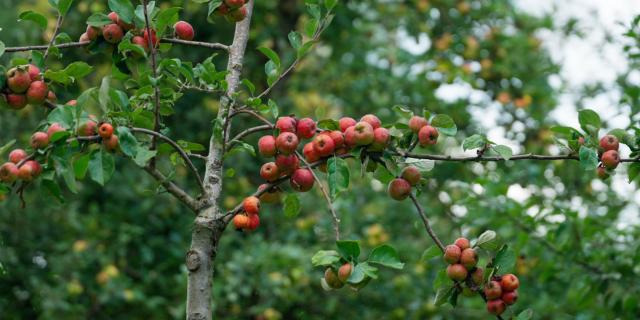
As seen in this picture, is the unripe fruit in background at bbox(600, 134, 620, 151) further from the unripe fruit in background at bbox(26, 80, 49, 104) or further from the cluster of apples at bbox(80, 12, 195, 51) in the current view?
the unripe fruit in background at bbox(26, 80, 49, 104)

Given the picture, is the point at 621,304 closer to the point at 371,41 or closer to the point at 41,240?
the point at 41,240

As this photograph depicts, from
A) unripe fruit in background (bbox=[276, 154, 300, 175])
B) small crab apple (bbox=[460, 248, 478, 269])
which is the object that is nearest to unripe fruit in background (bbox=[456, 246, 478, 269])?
small crab apple (bbox=[460, 248, 478, 269])

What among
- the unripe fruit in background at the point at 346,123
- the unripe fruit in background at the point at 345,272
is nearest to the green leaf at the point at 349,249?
the unripe fruit in background at the point at 345,272

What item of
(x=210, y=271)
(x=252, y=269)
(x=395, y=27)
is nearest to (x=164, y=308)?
(x=252, y=269)

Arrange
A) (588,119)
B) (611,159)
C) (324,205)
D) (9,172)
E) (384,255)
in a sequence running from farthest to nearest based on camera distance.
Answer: (324,205), (588,119), (611,159), (384,255), (9,172)

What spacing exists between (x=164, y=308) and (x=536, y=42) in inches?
117

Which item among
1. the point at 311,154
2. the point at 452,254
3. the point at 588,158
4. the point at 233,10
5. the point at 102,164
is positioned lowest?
the point at 452,254

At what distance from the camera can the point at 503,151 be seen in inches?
57.2

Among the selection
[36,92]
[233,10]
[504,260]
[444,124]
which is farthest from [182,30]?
[504,260]

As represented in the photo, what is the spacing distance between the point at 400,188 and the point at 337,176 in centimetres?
14

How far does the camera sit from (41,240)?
13.8ft

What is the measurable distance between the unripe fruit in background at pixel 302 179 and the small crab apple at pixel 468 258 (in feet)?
1.04

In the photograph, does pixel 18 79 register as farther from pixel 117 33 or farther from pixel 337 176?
pixel 337 176

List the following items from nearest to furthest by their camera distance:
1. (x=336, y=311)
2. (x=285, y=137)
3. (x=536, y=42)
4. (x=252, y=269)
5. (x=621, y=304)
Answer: (x=285, y=137), (x=621, y=304), (x=252, y=269), (x=336, y=311), (x=536, y=42)
